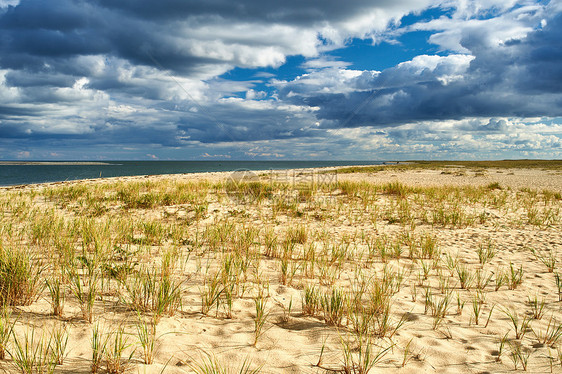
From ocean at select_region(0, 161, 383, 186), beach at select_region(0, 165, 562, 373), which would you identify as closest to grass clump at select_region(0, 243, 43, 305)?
beach at select_region(0, 165, 562, 373)

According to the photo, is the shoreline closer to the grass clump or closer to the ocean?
the ocean

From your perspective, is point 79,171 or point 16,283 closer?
point 16,283

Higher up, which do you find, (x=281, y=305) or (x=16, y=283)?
(x=16, y=283)

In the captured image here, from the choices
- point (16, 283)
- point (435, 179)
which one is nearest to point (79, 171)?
point (435, 179)

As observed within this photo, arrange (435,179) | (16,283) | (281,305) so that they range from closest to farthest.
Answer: (16,283), (281,305), (435,179)

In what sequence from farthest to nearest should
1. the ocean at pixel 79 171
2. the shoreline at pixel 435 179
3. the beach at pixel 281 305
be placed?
the ocean at pixel 79 171
the shoreline at pixel 435 179
the beach at pixel 281 305

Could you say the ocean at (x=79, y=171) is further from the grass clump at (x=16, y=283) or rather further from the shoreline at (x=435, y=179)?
the grass clump at (x=16, y=283)

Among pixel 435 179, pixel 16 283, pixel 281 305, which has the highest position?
pixel 435 179

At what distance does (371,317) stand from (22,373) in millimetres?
2700

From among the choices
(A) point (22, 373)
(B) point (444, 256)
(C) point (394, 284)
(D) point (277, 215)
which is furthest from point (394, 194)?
(A) point (22, 373)

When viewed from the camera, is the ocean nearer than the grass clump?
No

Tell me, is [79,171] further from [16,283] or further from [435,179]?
[16,283]

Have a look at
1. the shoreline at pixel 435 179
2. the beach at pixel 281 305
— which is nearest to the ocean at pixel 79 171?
the shoreline at pixel 435 179

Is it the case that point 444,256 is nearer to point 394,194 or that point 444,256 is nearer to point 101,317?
point 101,317
